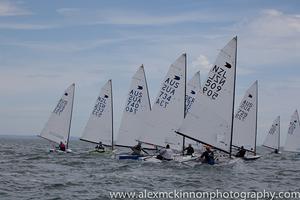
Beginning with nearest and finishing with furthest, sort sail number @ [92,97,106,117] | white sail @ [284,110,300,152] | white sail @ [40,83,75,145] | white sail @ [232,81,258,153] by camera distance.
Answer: white sail @ [232,81,258,153], sail number @ [92,97,106,117], white sail @ [40,83,75,145], white sail @ [284,110,300,152]

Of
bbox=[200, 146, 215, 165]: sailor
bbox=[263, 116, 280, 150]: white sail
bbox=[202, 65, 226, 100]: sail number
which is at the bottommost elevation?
bbox=[200, 146, 215, 165]: sailor

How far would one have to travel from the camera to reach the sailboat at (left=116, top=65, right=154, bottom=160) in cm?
3984

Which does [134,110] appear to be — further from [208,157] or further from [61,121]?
[208,157]

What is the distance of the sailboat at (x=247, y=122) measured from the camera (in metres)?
42.7

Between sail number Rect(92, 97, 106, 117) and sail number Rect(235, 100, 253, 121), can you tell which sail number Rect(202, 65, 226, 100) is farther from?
sail number Rect(92, 97, 106, 117)

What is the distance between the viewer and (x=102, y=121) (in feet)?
148

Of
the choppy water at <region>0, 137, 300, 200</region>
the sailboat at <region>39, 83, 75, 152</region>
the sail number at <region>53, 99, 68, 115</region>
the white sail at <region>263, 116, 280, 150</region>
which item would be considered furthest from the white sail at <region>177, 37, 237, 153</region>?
the white sail at <region>263, 116, 280, 150</region>

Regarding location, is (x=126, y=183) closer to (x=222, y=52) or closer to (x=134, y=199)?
(x=134, y=199)

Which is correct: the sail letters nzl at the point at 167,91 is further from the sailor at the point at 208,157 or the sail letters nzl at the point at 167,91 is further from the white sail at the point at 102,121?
the white sail at the point at 102,121

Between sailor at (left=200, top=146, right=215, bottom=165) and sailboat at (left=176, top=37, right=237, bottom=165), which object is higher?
sailboat at (left=176, top=37, right=237, bottom=165)

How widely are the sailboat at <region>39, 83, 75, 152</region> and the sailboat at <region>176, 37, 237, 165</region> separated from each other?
19434 mm

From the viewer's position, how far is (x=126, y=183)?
71.9ft

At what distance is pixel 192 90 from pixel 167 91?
6.09 m

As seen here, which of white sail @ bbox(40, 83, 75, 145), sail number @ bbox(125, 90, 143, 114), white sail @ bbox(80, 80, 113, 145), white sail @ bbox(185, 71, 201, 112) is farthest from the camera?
white sail @ bbox(40, 83, 75, 145)
